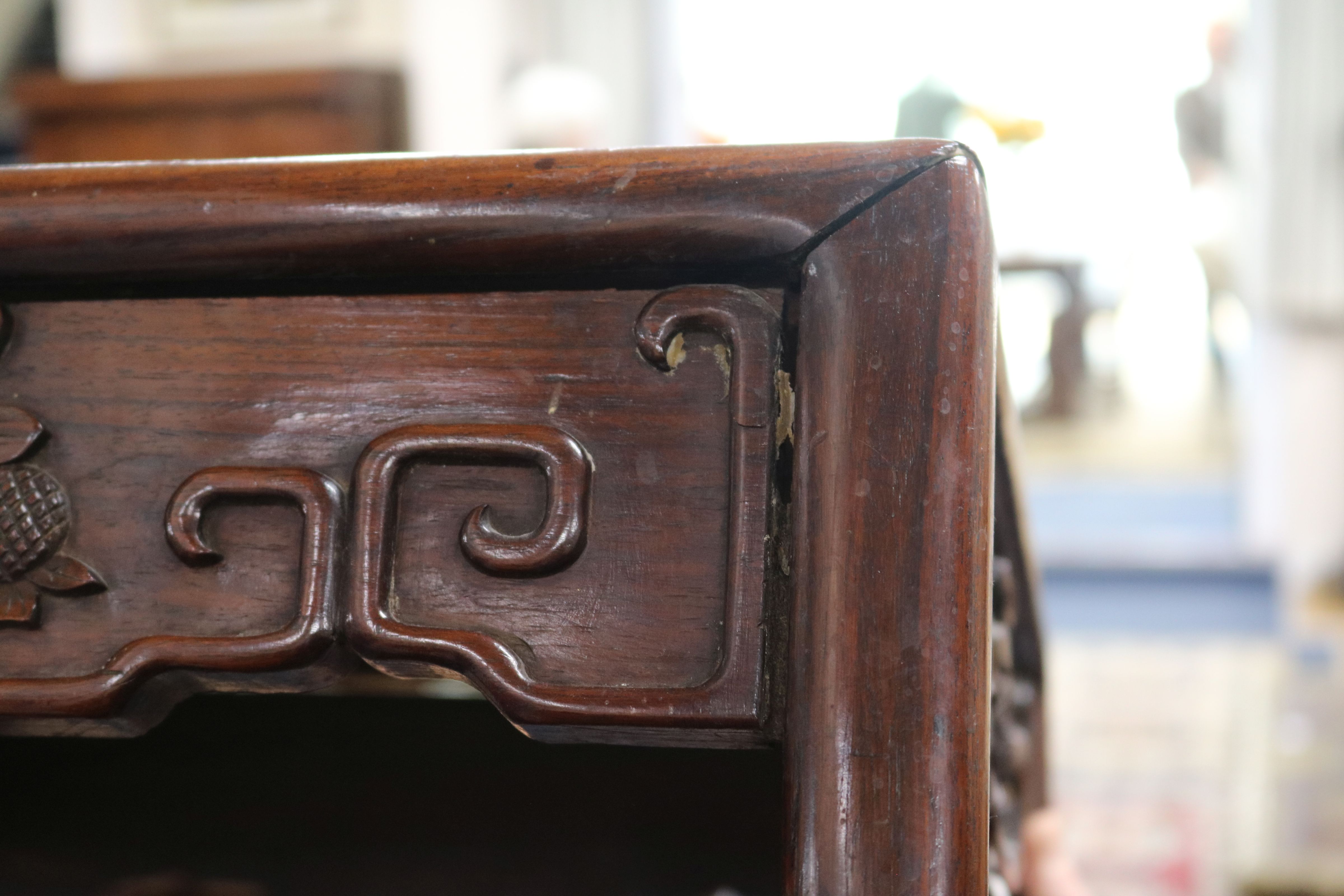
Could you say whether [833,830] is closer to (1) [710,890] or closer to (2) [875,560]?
(2) [875,560]

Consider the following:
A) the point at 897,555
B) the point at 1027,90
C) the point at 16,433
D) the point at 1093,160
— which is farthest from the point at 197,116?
the point at 1093,160

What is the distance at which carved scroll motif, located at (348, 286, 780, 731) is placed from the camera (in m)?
0.34

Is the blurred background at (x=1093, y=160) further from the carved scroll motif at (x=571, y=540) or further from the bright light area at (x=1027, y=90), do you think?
the carved scroll motif at (x=571, y=540)

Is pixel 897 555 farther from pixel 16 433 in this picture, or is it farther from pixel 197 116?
pixel 197 116

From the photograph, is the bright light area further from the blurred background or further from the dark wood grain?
the dark wood grain

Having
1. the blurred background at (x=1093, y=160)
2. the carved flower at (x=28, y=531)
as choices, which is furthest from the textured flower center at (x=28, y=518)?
the blurred background at (x=1093, y=160)

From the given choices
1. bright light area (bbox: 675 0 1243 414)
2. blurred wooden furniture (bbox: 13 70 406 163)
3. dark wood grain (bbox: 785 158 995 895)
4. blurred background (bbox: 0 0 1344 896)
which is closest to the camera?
dark wood grain (bbox: 785 158 995 895)

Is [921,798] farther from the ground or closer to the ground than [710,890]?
farther from the ground

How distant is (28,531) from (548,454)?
165 millimetres

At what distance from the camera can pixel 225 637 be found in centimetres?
36

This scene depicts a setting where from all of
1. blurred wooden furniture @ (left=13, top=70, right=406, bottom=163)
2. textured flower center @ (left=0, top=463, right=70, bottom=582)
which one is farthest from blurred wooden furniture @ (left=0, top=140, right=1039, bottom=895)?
blurred wooden furniture @ (left=13, top=70, right=406, bottom=163)

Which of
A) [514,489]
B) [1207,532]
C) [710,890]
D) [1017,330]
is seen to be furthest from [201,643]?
[1017,330]

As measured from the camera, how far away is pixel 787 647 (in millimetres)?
345

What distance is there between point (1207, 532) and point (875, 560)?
160 inches
